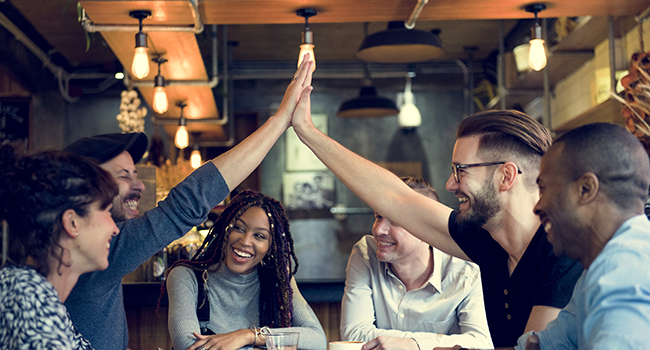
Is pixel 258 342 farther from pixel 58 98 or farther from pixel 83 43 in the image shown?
pixel 58 98

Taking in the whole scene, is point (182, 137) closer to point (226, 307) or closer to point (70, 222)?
point (226, 307)

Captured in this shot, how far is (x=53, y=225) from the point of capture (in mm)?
1244

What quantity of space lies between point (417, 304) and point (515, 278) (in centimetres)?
61

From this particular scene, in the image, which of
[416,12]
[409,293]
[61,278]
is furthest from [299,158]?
[61,278]

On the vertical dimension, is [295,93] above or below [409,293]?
above

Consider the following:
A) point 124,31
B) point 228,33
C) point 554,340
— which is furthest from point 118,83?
point 554,340

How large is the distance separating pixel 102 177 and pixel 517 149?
107 cm

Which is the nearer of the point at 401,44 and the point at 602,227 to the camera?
the point at 602,227

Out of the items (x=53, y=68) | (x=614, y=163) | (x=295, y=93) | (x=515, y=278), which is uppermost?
(x=53, y=68)

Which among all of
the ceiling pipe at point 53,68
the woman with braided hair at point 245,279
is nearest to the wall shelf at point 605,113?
the woman with braided hair at point 245,279

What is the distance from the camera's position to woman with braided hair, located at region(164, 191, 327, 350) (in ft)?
7.27

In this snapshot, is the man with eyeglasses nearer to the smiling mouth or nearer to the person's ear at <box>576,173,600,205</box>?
the person's ear at <box>576,173,600,205</box>

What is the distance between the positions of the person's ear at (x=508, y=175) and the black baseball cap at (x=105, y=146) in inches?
43.5

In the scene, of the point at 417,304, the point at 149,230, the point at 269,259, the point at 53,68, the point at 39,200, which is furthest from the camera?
the point at 53,68
